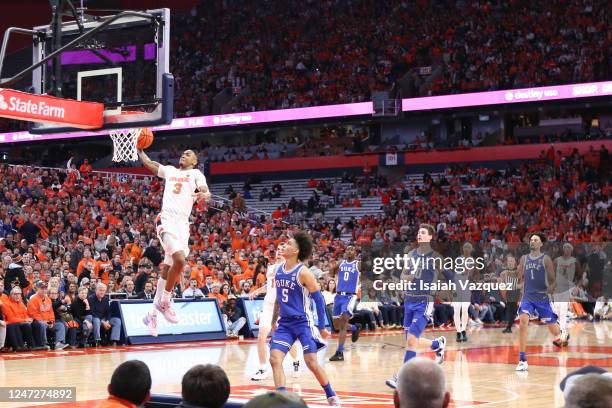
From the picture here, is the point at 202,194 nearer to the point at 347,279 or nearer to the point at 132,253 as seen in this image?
the point at 347,279

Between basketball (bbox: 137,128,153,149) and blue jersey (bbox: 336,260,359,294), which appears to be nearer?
basketball (bbox: 137,128,153,149)

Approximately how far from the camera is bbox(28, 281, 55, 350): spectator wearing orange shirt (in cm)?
1727

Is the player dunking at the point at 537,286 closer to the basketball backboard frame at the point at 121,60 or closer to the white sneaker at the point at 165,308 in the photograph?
the white sneaker at the point at 165,308

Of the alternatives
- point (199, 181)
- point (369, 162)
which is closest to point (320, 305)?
point (199, 181)

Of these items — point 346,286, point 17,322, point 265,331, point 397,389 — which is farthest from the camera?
point 17,322

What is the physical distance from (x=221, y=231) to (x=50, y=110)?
19733 mm

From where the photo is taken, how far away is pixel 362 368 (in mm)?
15094

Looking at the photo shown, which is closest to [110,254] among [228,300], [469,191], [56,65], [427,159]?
[228,300]

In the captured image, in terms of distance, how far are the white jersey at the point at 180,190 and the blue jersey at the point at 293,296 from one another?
1.29m

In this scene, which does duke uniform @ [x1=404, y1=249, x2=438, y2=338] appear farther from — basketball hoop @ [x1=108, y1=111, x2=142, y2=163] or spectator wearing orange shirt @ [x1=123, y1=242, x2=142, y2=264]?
spectator wearing orange shirt @ [x1=123, y1=242, x2=142, y2=264]

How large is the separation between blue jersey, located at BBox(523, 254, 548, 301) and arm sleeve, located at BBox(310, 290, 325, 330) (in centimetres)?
567

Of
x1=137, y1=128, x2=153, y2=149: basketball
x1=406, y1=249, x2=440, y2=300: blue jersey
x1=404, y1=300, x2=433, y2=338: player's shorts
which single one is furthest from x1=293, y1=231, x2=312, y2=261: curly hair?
x1=404, y1=300, x2=433, y2=338: player's shorts

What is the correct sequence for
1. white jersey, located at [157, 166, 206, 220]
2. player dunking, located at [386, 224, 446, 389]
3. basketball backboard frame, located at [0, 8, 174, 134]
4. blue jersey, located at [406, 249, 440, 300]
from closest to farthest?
basketball backboard frame, located at [0, 8, 174, 134]
white jersey, located at [157, 166, 206, 220]
player dunking, located at [386, 224, 446, 389]
blue jersey, located at [406, 249, 440, 300]

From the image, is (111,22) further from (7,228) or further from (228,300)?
(7,228)
